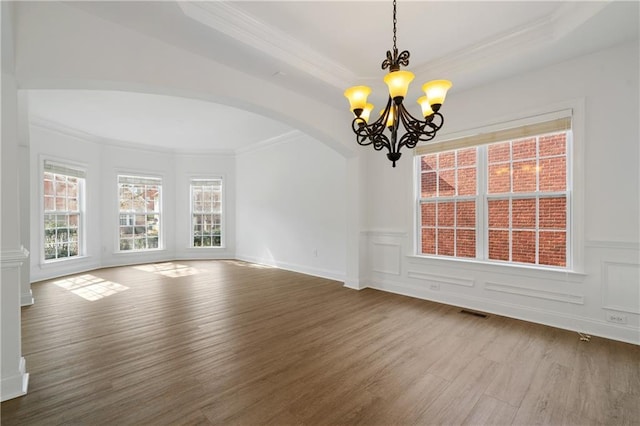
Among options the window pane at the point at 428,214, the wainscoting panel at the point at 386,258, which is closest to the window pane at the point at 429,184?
the window pane at the point at 428,214

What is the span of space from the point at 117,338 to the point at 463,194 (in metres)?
4.39

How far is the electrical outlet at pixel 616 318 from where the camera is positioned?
274 cm

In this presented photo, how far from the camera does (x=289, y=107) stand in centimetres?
365

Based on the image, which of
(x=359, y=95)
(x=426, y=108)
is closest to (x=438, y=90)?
(x=426, y=108)

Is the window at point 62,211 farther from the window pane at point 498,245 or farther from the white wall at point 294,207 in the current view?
the window pane at point 498,245

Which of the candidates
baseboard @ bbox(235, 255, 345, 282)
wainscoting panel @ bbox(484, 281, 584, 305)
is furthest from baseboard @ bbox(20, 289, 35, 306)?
wainscoting panel @ bbox(484, 281, 584, 305)

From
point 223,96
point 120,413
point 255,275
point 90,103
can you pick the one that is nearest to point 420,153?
point 223,96

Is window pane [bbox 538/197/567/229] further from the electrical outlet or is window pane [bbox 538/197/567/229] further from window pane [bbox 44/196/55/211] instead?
window pane [bbox 44/196/55/211]

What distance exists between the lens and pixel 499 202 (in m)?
3.59

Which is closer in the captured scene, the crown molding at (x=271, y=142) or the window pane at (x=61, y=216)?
the window pane at (x=61, y=216)

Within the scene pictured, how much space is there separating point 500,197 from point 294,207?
383cm

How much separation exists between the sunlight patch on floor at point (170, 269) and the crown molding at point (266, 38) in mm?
4614

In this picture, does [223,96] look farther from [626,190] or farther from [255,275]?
[626,190]

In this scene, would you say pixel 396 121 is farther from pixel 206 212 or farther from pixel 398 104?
pixel 206 212
